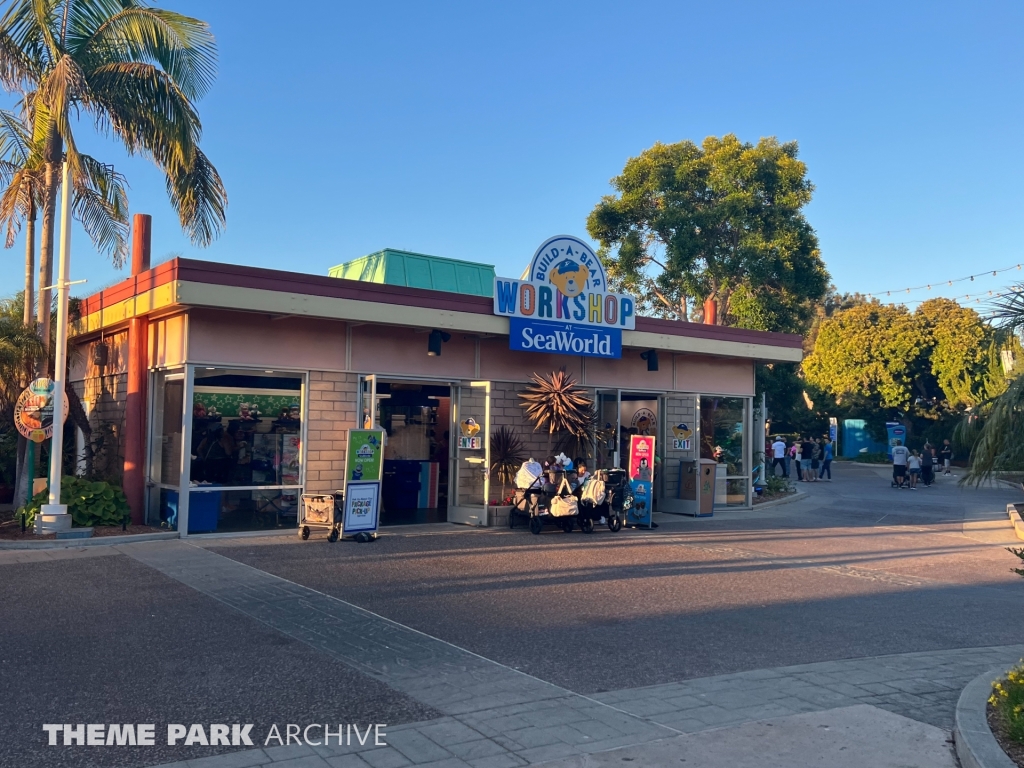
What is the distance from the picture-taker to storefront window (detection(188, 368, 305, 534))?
1349cm

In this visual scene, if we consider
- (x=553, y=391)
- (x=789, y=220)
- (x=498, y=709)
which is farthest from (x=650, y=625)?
(x=789, y=220)

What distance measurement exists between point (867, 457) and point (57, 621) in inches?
1553

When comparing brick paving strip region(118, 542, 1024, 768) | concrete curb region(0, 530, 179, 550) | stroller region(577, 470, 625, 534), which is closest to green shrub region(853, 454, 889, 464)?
stroller region(577, 470, 625, 534)

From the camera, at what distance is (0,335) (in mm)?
13656

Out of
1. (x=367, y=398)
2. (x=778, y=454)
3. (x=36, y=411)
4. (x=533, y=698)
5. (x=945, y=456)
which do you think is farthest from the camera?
(x=945, y=456)

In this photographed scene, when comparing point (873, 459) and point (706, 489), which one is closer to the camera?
point (706, 489)

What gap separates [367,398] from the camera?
14.9 meters

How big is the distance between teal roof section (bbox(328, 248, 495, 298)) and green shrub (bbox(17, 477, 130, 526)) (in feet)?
26.0

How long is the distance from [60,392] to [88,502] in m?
1.84

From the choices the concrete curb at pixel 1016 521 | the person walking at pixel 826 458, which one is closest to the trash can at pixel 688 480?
the concrete curb at pixel 1016 521

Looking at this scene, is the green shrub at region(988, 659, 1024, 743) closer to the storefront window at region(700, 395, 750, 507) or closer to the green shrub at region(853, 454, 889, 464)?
the storefront window at region(700, 395, 750, 507)

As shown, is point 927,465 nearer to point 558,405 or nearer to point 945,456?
point 945,456

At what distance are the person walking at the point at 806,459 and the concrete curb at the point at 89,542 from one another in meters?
23.3

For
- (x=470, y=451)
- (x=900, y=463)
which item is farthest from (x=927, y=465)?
(x=470, y=451)
